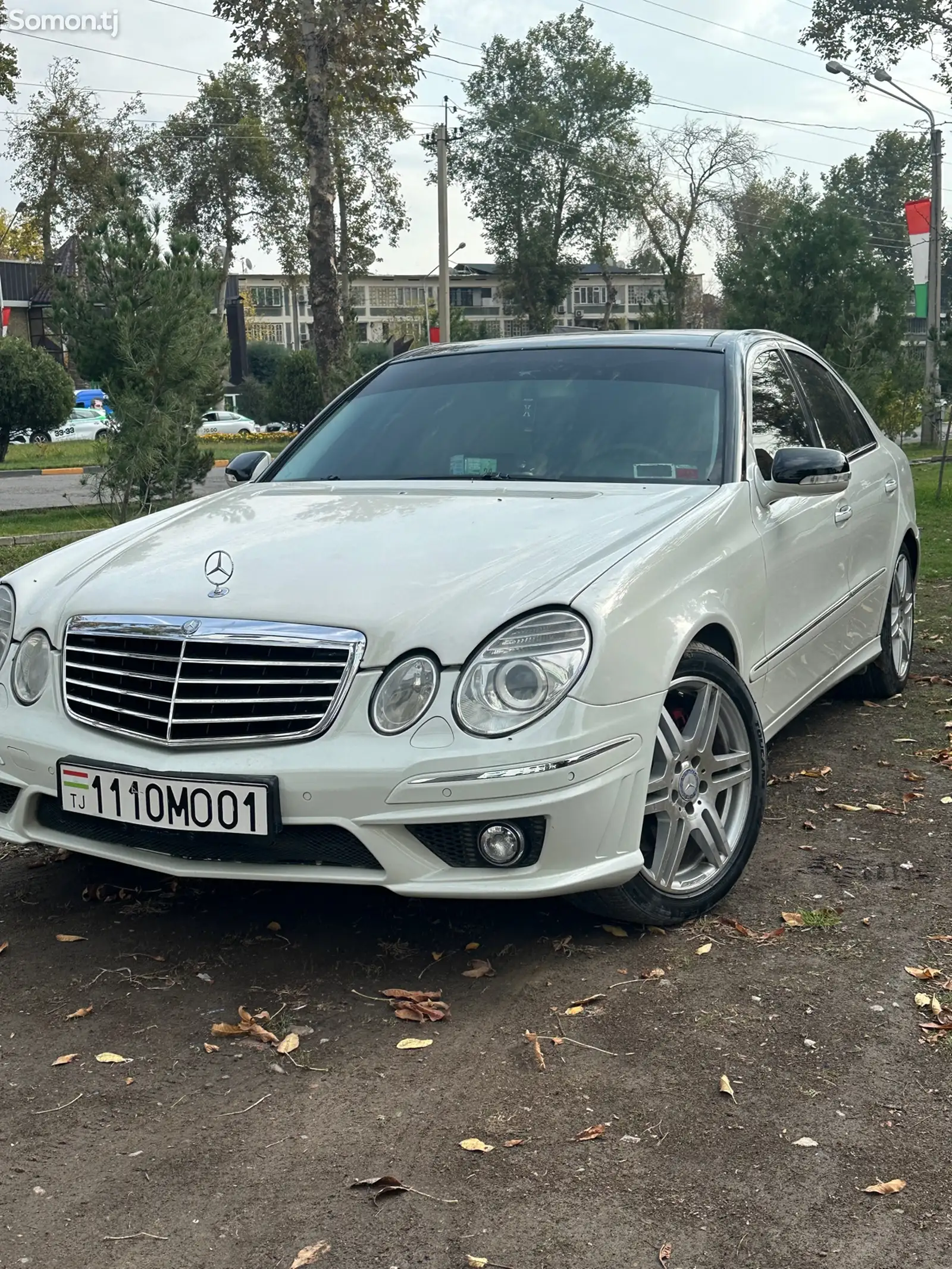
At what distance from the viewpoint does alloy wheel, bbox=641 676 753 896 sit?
3.60m

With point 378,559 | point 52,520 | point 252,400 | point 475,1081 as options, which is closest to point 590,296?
point 252,400

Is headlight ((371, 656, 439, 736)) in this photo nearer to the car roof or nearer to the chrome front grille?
the chrome front grille

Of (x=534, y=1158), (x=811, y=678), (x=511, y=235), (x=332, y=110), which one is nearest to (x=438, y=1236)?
(x=534, y=1158)

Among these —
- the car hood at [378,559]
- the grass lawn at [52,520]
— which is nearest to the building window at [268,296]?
the grass lawn at [52,520]

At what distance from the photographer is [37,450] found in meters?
32.6

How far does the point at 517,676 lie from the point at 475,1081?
0.89 metres

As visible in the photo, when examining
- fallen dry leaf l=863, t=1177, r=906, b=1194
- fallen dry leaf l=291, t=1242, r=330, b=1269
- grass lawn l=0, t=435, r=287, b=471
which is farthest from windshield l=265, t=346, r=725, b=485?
grass lawn l=0, t=435, r=287, b=471

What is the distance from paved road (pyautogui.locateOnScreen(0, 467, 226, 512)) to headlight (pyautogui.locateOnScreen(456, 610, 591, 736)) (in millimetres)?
11283

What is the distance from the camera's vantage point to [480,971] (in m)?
3.43

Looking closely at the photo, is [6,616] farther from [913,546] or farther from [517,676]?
[913,546]

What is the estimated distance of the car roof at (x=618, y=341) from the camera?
4887 millimetres

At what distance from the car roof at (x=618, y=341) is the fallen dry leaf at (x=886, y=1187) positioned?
304 centimetres

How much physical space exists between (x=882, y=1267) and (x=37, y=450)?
32.7m

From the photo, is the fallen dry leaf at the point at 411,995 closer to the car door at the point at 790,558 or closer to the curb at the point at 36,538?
the car door at the point at 790,558
